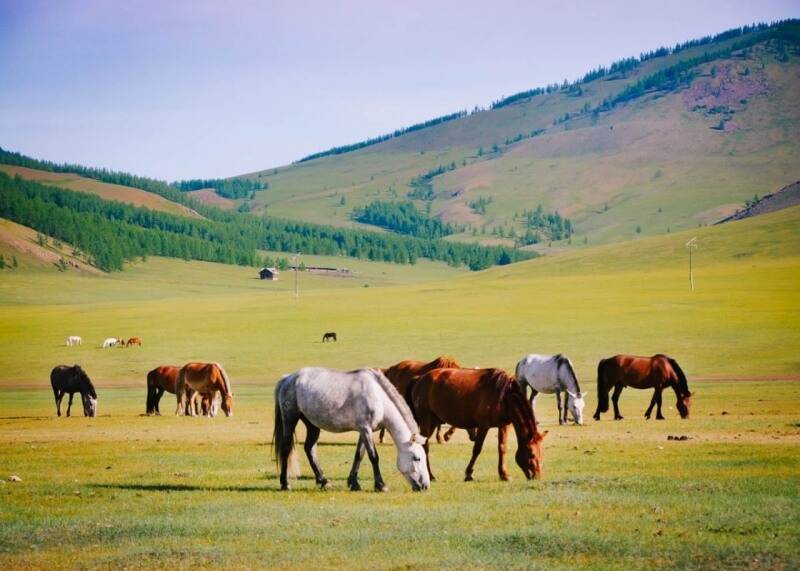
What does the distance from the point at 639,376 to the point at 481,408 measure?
1537 centimetres

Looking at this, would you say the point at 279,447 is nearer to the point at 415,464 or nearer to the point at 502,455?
the point at 415,464

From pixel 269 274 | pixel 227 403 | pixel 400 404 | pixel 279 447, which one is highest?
pixel 269 274

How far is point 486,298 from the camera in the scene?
96.1 meters

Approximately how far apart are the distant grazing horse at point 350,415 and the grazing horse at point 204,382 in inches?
720

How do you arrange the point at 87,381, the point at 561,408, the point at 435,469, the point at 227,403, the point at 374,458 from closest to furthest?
the point at 374,458, the point at 435,469, the point at 561,408, the point at 227,403, the point at 87,381

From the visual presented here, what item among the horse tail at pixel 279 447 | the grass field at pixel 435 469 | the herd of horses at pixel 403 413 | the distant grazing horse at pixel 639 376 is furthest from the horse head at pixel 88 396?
the horse tail at pixel 279 447

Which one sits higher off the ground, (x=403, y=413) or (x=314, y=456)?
(x=403, y=413)

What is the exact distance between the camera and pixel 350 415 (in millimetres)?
15734

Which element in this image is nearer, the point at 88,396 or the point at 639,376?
the point at 639,376

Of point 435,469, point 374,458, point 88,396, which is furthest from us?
point 88,396

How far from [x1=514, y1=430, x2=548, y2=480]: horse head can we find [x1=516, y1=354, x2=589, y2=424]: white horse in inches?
476

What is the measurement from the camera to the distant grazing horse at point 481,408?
16.2m

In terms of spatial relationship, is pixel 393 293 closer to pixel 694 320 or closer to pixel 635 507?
pixel 694 320

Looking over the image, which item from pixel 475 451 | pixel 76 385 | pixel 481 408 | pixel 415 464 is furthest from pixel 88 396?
pixel 415 464
